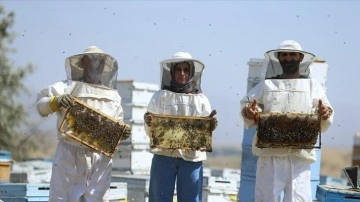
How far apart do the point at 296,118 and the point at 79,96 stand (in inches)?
81.3

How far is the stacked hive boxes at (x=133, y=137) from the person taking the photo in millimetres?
12047

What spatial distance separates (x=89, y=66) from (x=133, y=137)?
488 cm

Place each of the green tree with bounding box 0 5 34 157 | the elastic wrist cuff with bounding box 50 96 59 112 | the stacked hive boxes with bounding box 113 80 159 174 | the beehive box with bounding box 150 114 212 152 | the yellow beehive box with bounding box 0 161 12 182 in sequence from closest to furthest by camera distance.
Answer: the elastic wrist cuff with bounding box 50 96 59 112
the beehive box with bounding box 150 114 212 152
the yellow beehive box with bounding box 0 161 12 182
the stacked hive boxes with bounding box 113 80 159 174
the green tree with bounding box 0 5 34 157

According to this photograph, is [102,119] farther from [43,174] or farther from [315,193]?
[43,174]

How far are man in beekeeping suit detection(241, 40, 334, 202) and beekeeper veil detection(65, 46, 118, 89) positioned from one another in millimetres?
1417

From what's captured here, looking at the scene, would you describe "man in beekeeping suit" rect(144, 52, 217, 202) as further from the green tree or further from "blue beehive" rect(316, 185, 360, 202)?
the green tree

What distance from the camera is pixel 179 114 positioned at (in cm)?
756

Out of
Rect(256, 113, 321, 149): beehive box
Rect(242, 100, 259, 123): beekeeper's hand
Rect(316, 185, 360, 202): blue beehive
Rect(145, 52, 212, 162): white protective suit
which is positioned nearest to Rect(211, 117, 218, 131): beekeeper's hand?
Rect(145, 52, 212, 162): white protective suit

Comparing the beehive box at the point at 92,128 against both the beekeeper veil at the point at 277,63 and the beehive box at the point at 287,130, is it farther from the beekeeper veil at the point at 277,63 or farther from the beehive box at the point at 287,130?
the beekeeper veil at the point at 277,63

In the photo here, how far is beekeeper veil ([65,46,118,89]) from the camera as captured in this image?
7367 mm

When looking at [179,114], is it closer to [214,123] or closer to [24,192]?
[214,123]

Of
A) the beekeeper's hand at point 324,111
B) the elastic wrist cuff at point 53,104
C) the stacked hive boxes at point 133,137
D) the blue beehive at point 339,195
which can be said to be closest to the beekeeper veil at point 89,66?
the elastic wrist cuff at point 53,104

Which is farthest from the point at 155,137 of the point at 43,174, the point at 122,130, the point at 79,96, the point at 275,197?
the point at 43,174

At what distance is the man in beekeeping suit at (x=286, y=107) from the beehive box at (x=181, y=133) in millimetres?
454
